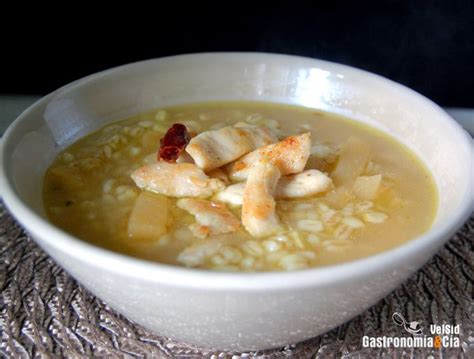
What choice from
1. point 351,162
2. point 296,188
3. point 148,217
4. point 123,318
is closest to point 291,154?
point 296,188

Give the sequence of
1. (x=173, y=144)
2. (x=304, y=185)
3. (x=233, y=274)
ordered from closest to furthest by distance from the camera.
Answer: (x=233, y=274), (x=304, y=185), (x=173, y=144)

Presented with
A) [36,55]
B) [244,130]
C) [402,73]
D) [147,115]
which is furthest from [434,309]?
[36,55]

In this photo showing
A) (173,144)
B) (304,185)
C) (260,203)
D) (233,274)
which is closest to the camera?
(233,274)

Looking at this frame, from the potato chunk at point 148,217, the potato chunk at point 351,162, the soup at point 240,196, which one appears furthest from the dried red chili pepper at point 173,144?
the potato chunk at point 351,162

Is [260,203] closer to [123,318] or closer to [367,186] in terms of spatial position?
[367,186]

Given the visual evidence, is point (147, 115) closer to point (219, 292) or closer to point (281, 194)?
point (281, 194)

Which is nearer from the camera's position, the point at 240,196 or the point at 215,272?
the point at 215,272

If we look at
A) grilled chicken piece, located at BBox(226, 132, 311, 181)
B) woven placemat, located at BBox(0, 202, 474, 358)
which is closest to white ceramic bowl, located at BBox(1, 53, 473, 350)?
woven placemat, located at BBox(0, 202, 474, 358)
